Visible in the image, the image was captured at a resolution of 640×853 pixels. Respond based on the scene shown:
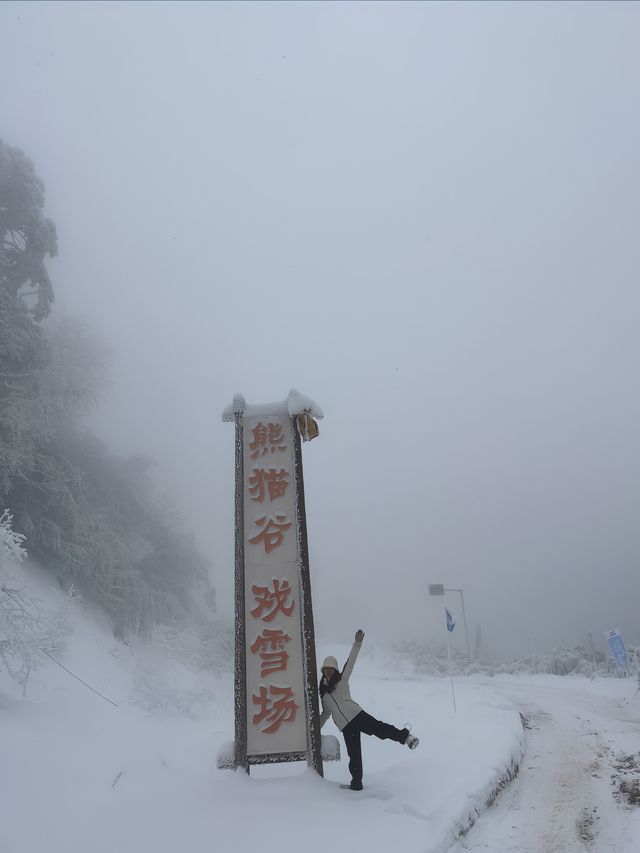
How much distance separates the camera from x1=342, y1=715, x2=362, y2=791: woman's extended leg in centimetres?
647

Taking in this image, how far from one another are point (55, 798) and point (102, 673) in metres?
7.46

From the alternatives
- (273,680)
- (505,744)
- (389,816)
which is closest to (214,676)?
(505,744)

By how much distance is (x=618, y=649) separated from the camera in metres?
24.2

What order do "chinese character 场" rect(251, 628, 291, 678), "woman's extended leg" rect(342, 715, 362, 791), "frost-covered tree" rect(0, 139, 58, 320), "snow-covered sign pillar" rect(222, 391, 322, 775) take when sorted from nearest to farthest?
1. "woman's extended leg" rect(342, 715, 362, 791)
2. "snow-covered sign pillar" rect(222, 391, 322, 775)
3. "chinese character 场" rect(251, 628, 291, 678)
4. "frost-covered tree" rect(0, 139, 58, 320)

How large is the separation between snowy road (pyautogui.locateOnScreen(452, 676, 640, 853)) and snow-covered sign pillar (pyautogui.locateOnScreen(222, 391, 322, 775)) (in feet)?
7.48

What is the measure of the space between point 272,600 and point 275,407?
2911mm

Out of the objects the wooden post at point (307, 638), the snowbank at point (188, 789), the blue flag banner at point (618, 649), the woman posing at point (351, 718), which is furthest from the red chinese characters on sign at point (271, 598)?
the blue flag banner at point (618, 649)

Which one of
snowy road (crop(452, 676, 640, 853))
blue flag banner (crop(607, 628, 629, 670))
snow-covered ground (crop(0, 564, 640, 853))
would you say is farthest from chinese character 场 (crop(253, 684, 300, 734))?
blue flag banner (crop(607, 628, 629, 670))

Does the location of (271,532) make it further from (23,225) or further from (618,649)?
(618,649)

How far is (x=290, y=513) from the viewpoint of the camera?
7.74 metres

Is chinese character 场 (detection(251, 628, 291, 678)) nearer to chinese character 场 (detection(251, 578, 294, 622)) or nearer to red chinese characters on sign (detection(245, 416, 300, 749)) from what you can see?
red chinese characters on sign (detection(245, 416, 300, 749))

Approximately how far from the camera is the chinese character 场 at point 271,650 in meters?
6.98

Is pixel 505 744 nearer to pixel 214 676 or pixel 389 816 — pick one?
pixel 389 816

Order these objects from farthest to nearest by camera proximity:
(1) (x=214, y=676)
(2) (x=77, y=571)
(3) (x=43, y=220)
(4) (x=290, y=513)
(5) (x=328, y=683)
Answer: (3) (x=43, y=220), (1) (x=214, y=676), (2) (x=77, y=571), (4) (x=290, y=513), (5) (x=328, y=683)
